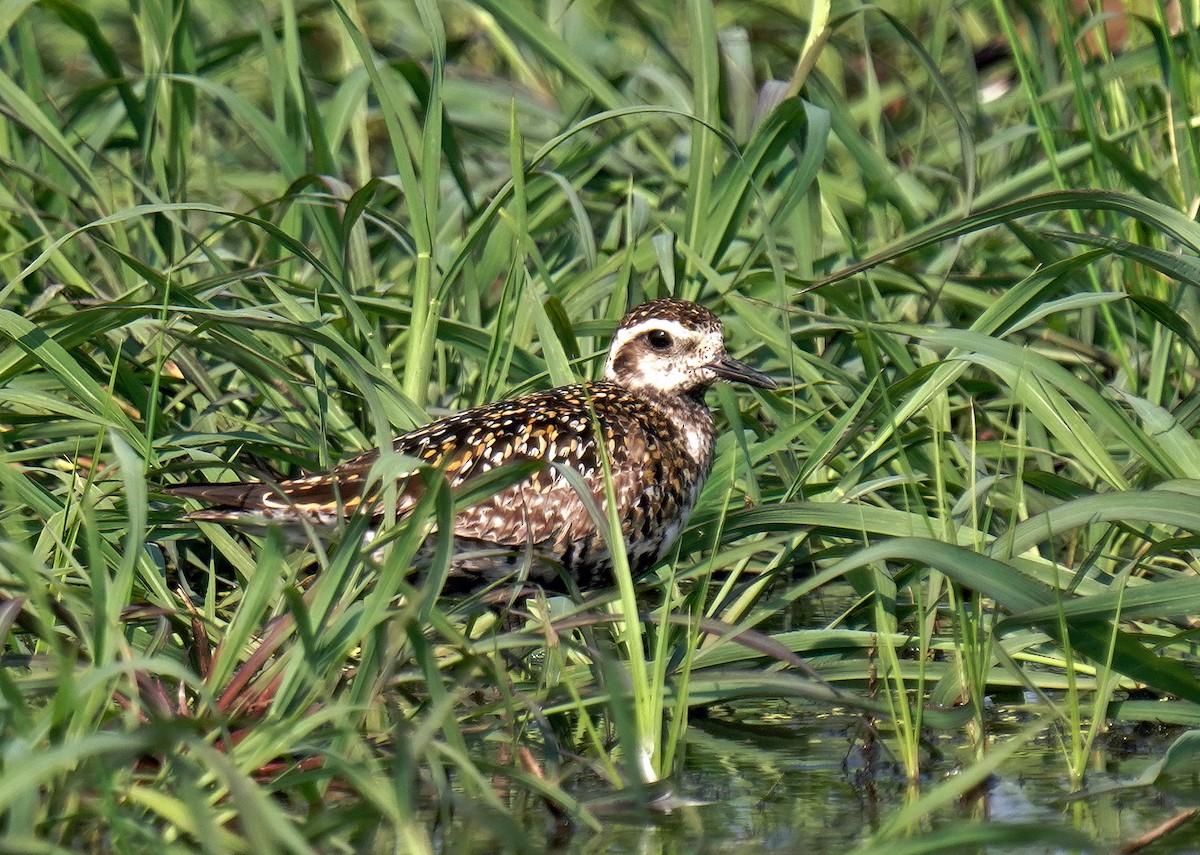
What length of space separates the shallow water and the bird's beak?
1314mm

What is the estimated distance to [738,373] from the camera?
582 centimetres

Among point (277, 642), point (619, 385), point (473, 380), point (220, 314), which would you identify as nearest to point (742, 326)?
point (619, 385)

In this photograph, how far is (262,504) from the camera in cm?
494

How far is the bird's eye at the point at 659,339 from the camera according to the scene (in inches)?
231

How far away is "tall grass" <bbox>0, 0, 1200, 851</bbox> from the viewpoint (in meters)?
3.67

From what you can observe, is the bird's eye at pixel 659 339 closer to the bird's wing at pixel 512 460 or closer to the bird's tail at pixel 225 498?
the bird's wing at pixel 512 460

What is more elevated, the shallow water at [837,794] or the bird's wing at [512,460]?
the bird's wing at [512,460]

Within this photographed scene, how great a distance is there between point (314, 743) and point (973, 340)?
2.18m

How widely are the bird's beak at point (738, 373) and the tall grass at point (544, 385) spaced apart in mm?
156

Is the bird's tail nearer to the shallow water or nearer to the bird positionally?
the bird

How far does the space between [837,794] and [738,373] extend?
6.41 ft

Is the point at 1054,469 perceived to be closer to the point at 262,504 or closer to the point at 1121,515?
the point at 1121,515

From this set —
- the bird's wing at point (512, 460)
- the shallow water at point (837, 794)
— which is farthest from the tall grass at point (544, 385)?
the bird's wing at point (512, 460)

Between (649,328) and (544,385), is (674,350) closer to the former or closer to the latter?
(649,328)
